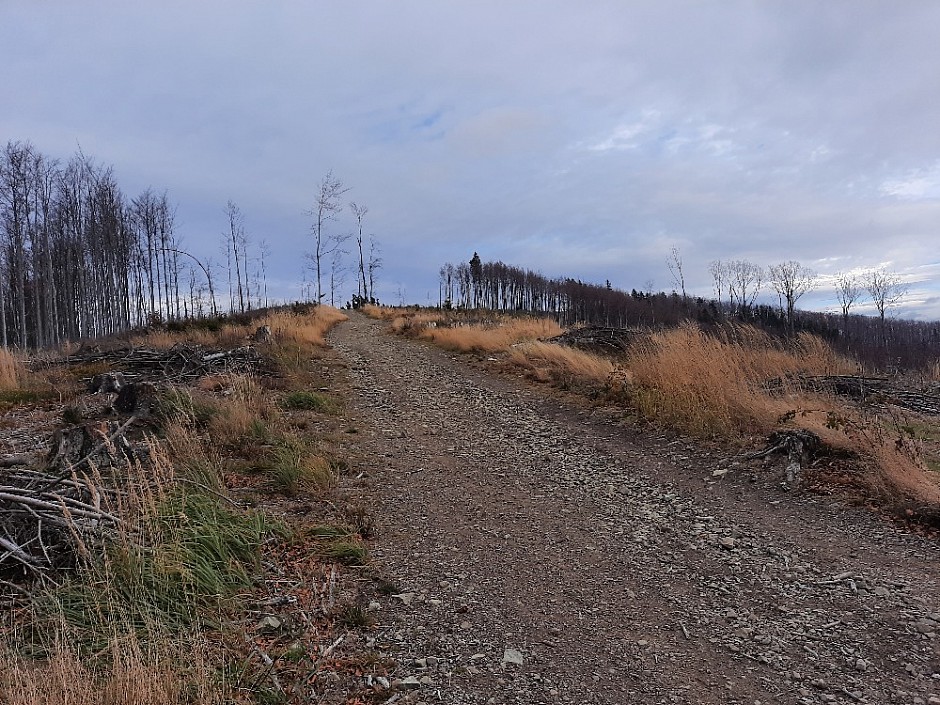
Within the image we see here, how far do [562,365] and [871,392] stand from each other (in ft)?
15.5

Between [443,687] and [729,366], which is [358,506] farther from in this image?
[729,366]

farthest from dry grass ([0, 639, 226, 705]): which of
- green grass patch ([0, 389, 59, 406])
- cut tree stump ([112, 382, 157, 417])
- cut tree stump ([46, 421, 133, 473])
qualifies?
green grass patch ([0, 389, 59, 406])

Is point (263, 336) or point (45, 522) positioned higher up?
point (263, 336)

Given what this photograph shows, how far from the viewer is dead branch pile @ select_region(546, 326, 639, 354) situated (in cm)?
1102

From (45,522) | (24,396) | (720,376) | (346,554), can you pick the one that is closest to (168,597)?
(45,522)

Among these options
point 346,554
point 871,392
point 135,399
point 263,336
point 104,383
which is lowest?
point 346,554

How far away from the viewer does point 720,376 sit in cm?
623

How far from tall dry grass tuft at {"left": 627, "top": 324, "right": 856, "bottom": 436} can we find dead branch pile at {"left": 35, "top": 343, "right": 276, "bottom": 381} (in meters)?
6.59

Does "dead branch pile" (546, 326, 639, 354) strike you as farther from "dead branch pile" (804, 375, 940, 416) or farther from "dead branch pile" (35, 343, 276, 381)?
"dead branch pile" (35, 343, 276, 381)

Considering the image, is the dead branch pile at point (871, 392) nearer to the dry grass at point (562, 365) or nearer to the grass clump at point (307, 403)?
the dry grass at point (562, 365)

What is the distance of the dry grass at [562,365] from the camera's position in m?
8.44

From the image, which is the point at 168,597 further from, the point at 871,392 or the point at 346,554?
the point at 871,392

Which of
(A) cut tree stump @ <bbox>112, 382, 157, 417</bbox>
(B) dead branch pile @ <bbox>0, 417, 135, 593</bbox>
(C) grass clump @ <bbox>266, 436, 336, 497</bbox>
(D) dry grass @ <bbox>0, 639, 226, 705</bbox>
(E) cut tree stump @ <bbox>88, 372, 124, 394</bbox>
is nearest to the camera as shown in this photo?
(D) dry grass @ <bbox>0, 639, 226, 705</bbox>

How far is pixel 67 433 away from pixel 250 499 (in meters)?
1.57
